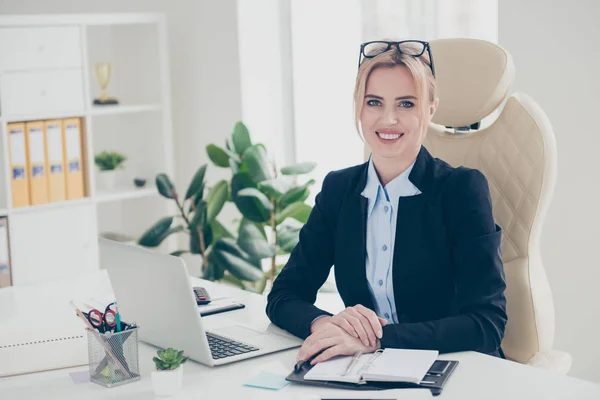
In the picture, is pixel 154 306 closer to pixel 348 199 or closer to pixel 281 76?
pixel 348 199

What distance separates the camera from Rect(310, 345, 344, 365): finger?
1558mm

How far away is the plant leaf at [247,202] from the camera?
340 cm

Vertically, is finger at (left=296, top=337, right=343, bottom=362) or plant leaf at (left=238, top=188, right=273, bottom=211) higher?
plant leaf at (left=238, top=188, right=273, bottom=211)

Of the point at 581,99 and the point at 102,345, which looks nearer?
the point at 102,345

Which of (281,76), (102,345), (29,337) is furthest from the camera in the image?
(281,76)

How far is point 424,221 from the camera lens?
183 cm

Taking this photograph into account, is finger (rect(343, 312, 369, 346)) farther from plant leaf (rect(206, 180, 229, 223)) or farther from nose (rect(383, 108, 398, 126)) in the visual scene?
plant leaf (rect(206, 180, 229, 223))

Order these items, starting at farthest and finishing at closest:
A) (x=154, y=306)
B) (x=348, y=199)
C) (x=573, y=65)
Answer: (x=573, y=65) → (x=348, y=199) → (x=154, y=306)

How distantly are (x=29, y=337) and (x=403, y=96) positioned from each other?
0.93 metres

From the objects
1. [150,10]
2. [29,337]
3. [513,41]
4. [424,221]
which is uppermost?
[150,10]

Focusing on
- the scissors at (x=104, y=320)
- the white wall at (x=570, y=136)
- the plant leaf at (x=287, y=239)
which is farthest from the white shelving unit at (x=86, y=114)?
the scissors at (x=104, y=320)

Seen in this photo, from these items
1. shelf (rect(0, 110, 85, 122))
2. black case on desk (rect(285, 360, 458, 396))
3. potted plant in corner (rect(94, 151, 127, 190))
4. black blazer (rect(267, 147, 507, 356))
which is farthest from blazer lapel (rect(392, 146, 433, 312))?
potted plant in corner (rect(94, 151, 127, 190))

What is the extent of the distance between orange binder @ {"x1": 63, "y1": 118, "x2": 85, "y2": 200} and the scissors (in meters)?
2.27

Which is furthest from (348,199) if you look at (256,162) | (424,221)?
(256,162)
